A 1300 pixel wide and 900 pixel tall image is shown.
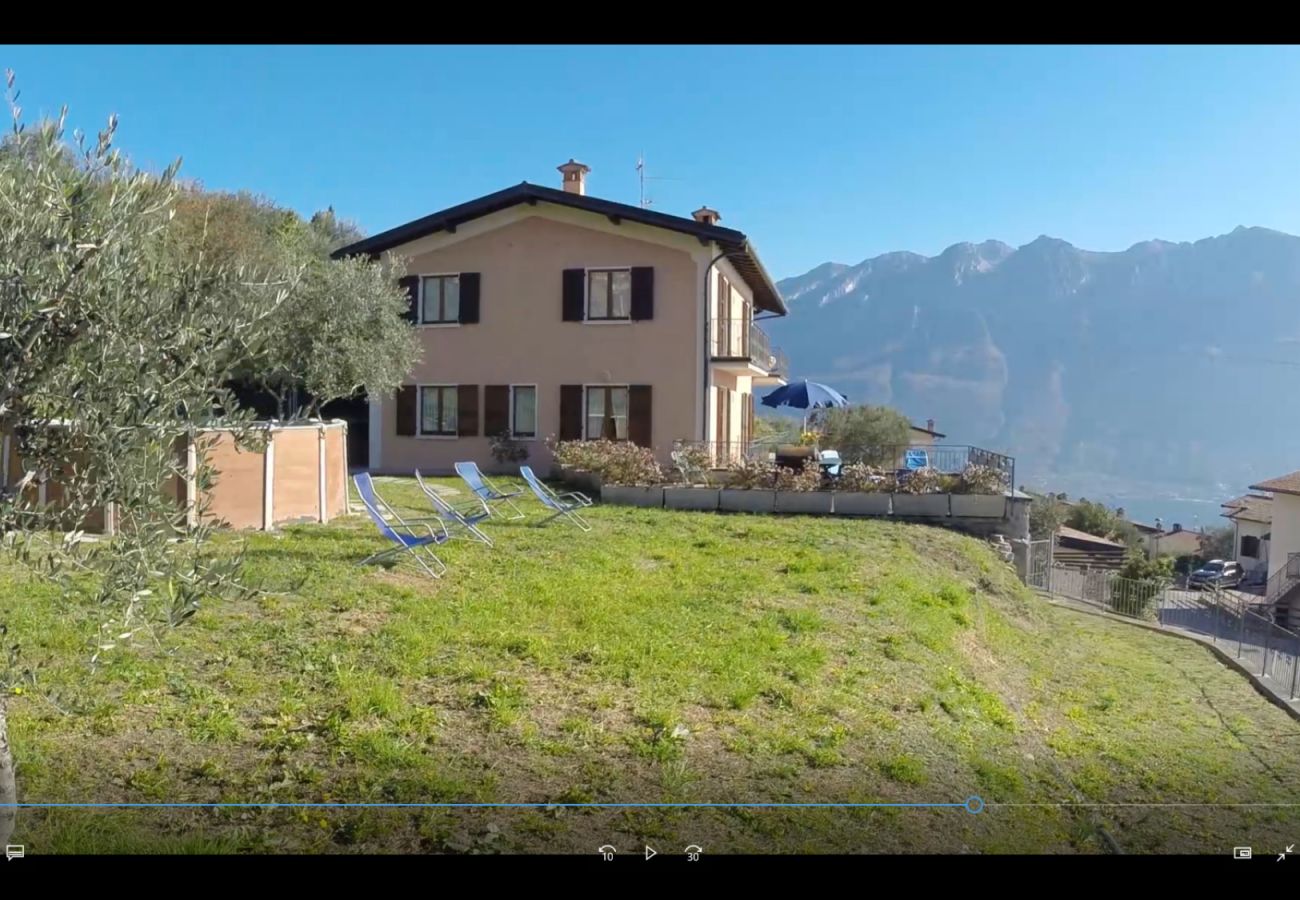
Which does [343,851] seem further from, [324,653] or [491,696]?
[324,653]

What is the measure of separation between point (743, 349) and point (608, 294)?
11.7 feet

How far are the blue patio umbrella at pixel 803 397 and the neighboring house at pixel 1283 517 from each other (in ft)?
27.7

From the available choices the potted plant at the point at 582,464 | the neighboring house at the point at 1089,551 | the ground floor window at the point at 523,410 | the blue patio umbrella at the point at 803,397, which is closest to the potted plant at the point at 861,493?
the potted plant at the point at 582,464

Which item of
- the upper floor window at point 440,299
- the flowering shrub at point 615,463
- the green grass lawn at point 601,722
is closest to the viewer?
the green grass lawn at point 601,722

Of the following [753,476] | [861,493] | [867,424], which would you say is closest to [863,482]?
[861,493]

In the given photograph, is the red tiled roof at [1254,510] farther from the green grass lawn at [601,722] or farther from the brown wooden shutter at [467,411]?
the brown wooden shutter at [467,411]

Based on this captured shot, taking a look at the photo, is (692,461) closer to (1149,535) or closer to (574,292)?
(574,292)

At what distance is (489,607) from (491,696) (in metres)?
1.78

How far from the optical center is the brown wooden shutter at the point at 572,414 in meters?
18.5

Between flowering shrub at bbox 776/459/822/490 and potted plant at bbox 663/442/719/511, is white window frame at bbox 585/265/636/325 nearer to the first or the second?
potted plant at bbox 663/442/719/511

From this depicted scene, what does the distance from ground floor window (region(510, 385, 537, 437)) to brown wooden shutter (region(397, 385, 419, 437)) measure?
2301 millimetres

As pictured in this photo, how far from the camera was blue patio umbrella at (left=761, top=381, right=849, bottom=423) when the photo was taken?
18.0 meters
